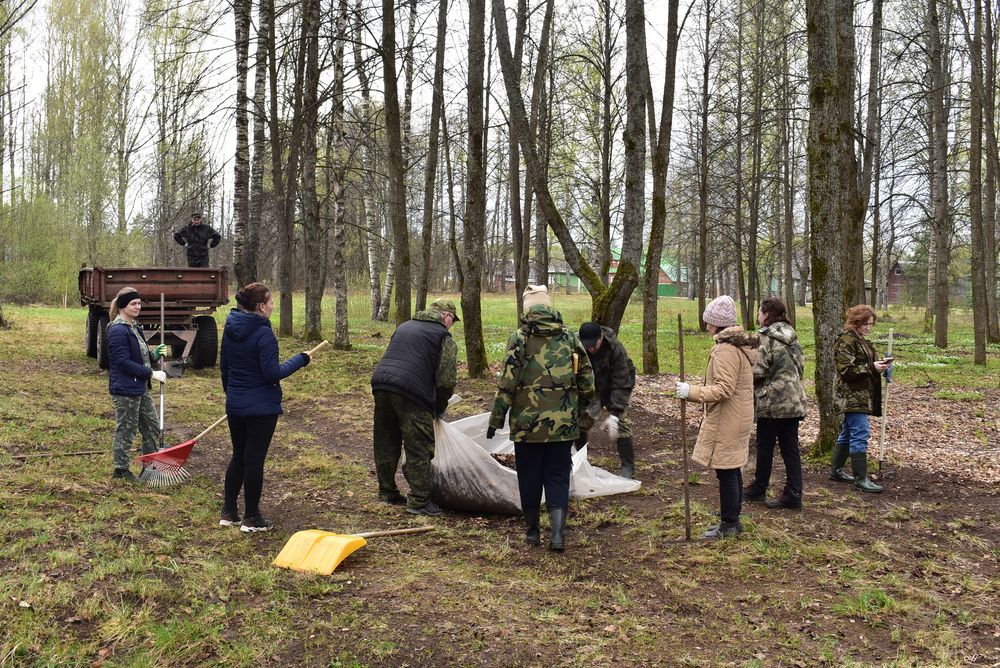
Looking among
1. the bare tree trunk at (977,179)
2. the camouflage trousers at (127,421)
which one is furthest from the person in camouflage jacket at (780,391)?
the bare tree trunk at (977,179)

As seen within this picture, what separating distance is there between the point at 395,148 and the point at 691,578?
29.8ft

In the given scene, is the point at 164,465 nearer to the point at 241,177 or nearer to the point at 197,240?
the point at 197,240

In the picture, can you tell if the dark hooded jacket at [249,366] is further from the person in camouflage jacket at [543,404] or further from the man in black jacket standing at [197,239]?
the man in black jacket standing at [197,239]

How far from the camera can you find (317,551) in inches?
172

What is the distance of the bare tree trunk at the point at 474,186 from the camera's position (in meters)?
11.3

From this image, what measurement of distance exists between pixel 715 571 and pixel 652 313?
8.98 metres

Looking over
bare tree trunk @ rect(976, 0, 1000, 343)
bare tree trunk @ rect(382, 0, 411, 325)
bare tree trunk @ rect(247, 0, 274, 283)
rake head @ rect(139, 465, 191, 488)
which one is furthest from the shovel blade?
bare tree trunk @ rect(976, 0, 1000, 343)

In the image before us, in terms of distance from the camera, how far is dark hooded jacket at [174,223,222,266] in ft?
44.6

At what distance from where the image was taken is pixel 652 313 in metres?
13.2

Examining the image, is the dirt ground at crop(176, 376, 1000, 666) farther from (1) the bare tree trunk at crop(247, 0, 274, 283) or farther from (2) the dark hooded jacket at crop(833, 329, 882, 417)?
(1) the bare tree trunk at crop(247, 0, 274, 283)

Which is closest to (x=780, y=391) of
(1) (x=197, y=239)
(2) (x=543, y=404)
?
(2) (x=543, y=404)

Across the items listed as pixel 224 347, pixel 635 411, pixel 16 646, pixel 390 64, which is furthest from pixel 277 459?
pixel 390 64

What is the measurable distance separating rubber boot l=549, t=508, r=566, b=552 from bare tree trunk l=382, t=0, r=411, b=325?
737 cm

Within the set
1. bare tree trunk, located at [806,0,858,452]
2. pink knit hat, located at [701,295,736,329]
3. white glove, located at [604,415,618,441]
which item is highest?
bare tree trunk, located at [806,0,858,452]
